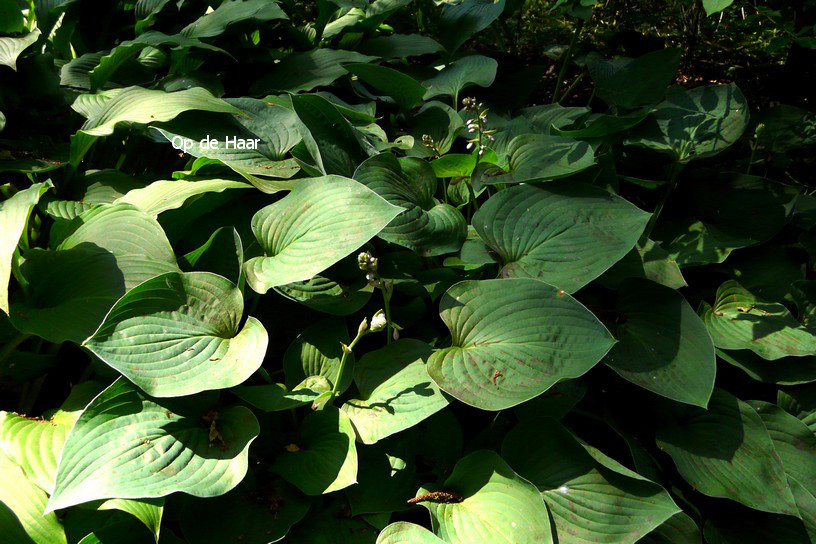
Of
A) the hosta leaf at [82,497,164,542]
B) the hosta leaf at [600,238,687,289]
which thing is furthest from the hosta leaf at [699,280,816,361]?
the hosta leaf at [82,497,164,542]

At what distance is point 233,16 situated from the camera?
99.6 inches

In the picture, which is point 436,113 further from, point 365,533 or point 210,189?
point 365,533

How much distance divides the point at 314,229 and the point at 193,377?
479 millimetres

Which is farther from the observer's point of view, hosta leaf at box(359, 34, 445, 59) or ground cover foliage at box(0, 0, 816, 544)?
hosta leaf at box(359, 34, 445, 59)

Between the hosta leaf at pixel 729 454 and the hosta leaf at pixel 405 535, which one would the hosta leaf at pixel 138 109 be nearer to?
the hosta leaf at pixel 405 535

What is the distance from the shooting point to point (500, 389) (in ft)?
4.88

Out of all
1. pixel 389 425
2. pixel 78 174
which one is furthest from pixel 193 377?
pixel 78 174

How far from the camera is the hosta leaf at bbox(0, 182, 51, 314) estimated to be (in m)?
1.45

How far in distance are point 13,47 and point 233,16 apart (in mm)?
794

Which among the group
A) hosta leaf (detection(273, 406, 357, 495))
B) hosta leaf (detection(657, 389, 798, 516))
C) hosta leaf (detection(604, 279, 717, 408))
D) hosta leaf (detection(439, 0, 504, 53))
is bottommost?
hosta leaf (detection(657, 389, 798, 516))

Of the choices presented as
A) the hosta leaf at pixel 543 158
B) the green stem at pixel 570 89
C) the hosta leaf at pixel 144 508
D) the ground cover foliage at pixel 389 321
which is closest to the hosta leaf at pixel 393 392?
the ground cover foliage at pixel 389 321

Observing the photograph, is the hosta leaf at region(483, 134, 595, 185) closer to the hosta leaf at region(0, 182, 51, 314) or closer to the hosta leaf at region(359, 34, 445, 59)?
the hosta leaf at region(359, 34, 445, 59)

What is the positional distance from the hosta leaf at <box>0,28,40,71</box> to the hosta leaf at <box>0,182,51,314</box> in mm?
659

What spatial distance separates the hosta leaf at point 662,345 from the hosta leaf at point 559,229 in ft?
0.59
